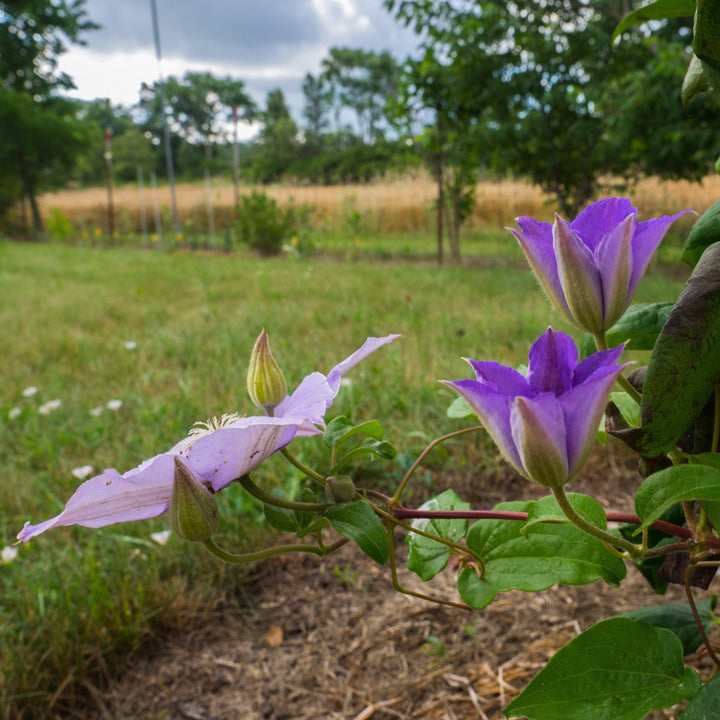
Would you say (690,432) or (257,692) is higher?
(690,432)

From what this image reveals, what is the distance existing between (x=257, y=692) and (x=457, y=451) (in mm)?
740

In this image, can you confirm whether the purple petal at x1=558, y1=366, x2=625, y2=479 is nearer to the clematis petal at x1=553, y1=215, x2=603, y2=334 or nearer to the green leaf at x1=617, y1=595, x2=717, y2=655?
the clematis petal at x1=553, y1=215, x2=603, y2=334

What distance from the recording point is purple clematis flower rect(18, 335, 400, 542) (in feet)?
1.09

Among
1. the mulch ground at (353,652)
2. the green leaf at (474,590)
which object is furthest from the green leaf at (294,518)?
the mulch ground at (353,652)

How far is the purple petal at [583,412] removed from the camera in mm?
267

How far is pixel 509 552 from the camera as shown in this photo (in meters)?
0.45

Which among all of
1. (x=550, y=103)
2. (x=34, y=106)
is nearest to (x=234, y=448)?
(x=550, y=103)

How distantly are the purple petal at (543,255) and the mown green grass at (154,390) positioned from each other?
0.41 m

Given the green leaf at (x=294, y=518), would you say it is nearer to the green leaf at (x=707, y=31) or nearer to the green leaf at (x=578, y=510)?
the green leaf at (x=578, y=510)

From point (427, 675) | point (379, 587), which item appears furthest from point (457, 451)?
point (427, 675)

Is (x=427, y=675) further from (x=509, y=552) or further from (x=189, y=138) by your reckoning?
(x=189, y=138)

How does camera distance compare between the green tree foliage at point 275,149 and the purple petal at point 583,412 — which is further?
the green tree foliage at point 275,149

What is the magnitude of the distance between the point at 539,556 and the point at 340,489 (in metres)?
0.16

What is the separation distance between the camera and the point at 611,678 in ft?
1.30
